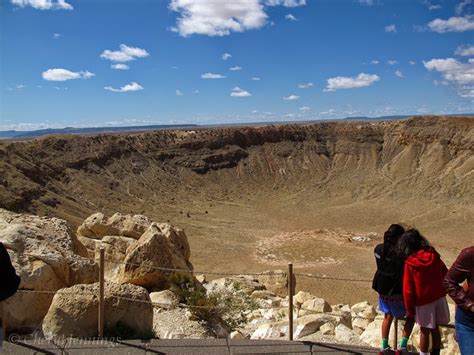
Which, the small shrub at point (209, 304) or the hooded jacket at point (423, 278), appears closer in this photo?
the hooded jacket at point (423, 278)

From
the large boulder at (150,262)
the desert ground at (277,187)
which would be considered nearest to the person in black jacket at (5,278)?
the large boulder at (150,262)

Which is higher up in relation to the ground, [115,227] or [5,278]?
[5,278]

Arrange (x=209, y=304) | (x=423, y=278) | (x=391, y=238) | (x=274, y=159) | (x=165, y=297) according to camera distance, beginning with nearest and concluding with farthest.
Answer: (x=423, y=278), (x=391, y=238), (x=209, y=304), (x=165, y=297), (x=274, y=159)

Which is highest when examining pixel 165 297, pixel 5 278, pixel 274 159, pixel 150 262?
pixel 5 278

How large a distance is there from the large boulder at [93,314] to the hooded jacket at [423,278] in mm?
3880

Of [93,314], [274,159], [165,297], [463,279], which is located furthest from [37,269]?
[274,159]

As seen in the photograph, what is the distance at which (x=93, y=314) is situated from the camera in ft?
21.9

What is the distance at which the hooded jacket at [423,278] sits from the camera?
4.86 metres

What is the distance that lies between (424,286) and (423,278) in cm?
10

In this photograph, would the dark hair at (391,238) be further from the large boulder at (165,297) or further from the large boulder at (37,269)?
the large boulder at (165,297)

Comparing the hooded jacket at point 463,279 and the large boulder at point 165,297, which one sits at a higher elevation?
the hooded jacket at point 463,279

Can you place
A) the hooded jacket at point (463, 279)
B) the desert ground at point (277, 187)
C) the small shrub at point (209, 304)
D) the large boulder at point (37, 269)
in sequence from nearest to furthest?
the hooded jacket at point (463, 279)
the large boulder at point (37, 269)
the small shrub at point (209, 304)
the desert ground at point (277, 187)

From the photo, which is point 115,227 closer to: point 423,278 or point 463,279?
point 423,278

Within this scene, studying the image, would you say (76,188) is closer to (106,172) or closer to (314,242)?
(106,172)
